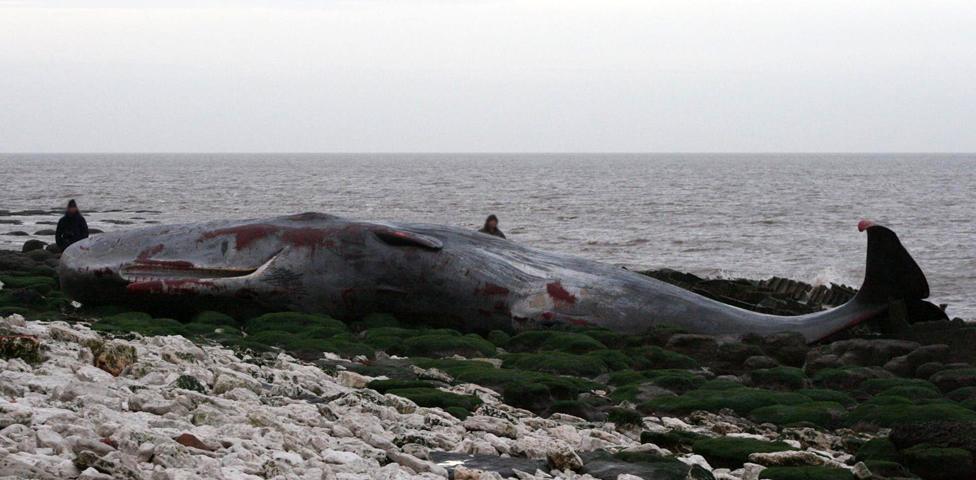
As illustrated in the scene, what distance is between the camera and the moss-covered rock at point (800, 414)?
34.0ft

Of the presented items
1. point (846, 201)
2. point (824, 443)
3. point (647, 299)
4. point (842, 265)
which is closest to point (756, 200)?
point (846, 201)

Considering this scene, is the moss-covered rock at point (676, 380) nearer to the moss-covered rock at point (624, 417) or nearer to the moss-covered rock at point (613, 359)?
the moss-covered rock at point (613, 359)

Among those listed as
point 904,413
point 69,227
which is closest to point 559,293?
point 904,413

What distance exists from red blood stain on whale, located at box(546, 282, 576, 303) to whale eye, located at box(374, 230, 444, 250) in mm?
1466

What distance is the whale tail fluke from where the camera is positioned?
14577 mm

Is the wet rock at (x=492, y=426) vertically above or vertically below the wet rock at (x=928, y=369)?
above

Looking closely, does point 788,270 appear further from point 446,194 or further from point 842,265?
point 446,194

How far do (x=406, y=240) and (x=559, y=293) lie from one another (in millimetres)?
2022

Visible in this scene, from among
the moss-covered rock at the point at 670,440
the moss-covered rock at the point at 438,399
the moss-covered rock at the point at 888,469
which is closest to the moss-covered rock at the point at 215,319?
the moss-covered rock at the point at 438,399

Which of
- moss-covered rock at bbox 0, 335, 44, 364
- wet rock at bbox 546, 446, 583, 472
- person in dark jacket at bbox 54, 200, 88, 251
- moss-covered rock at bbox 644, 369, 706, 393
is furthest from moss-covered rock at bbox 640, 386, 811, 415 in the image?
person in dark jacket at bbox 54, 200, 88, 251

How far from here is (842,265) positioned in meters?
35.7

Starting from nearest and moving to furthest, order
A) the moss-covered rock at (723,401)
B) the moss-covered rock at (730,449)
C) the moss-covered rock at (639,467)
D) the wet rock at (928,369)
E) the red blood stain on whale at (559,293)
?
the moss-covered rock at (639,467)
the moss-covered rock at (730,449)
the moss-covered rock at (723,401)
the wet rock at (928,369)
the red blood stain on whale at (559,293)

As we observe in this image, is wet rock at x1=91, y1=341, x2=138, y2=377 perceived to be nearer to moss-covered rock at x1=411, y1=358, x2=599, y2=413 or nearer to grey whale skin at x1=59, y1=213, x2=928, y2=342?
moss-covered rock at x1=411, y1=358, x2=599, y2=413

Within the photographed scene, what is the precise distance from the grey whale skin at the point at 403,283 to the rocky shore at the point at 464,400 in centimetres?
38
